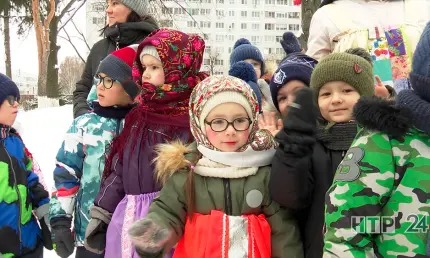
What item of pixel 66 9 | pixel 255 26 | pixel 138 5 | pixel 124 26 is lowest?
pixel 124 26

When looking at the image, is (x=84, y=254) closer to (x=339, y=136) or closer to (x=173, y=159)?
(x=173, y=159)

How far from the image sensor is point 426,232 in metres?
1.54

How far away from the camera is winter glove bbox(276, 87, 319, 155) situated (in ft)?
5.50

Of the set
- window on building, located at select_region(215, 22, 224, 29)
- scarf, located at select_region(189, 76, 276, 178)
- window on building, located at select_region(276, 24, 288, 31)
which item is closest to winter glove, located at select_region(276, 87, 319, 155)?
scarf, located at select_region(189, 76, 276, 178)

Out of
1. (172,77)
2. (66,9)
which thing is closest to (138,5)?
(172,77)

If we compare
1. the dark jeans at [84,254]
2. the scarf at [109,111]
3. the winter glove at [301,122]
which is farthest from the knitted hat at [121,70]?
the winter glove at [301,122]

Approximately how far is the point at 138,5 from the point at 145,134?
1344mm

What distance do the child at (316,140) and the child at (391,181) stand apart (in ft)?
0.67

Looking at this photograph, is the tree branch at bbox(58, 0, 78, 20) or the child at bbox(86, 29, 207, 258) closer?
the child at bbox(86, 29, 207, 258)

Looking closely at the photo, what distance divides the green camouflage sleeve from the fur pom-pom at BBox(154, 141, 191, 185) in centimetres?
73

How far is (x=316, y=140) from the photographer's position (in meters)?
1.97

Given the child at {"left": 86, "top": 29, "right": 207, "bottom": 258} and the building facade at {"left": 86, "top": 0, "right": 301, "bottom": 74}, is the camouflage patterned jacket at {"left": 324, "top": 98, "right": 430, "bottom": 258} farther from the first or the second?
the building facade at {"left": 86, "top": 0, "right": 301, "bottom": 74}

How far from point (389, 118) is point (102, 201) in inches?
58.4

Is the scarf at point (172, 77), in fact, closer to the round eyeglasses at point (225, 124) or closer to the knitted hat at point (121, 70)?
the knitted hat at point (121, 70)
